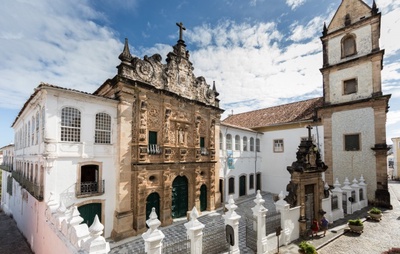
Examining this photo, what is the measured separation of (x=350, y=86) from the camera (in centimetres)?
2030

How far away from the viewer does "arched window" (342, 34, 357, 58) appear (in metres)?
20.3

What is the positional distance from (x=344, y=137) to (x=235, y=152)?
10.6 metres

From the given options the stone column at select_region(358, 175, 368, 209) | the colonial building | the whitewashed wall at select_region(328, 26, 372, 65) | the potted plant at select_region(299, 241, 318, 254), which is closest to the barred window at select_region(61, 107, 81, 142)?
the potted plant at select_region(299, 241, 318, 254)

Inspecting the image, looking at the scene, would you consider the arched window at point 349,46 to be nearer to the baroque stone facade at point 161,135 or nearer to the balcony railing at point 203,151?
the baroque stone facade at point 161,135

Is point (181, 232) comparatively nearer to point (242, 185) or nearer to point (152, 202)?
point (152, 202)

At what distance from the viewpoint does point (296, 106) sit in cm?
2536

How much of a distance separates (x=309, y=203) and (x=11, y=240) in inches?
818

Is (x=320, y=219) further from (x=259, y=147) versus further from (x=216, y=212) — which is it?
(x=259, y=147)

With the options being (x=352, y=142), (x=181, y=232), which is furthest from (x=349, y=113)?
(x=181, y=232)

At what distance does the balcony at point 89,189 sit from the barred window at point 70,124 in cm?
251

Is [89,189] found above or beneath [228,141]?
beneath

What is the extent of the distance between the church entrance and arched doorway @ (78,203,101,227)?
12.5m

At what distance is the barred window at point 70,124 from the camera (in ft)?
36.2

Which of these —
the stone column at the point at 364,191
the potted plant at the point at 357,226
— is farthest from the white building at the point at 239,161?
the potted plant at the point at 357,226
